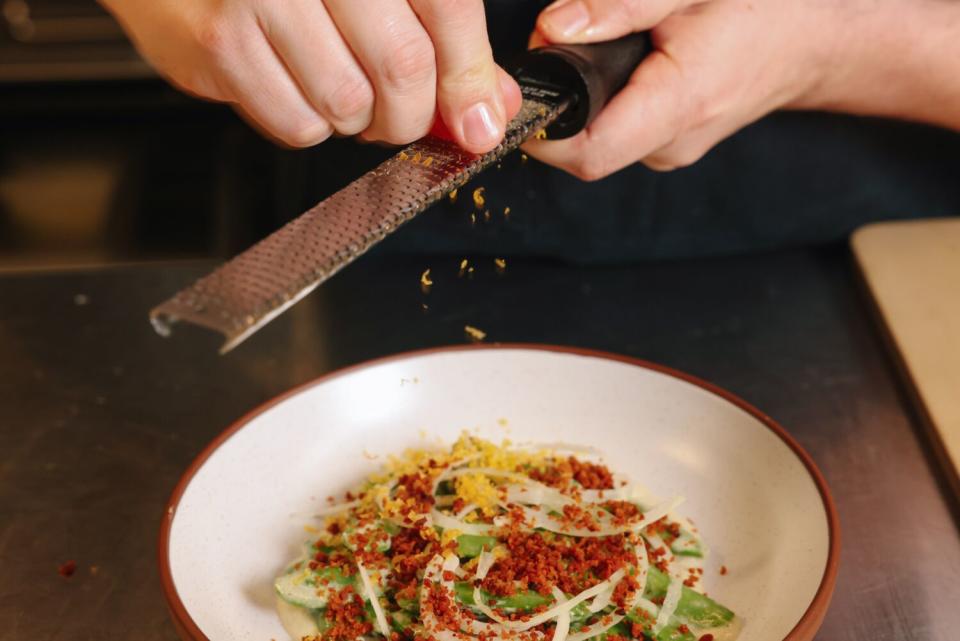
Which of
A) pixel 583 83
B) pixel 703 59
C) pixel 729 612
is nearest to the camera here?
pixel 729 612

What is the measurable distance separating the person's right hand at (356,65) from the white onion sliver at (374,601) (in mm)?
366

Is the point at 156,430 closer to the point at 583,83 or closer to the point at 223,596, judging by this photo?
the point at 223,596

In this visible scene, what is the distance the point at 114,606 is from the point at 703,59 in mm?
826

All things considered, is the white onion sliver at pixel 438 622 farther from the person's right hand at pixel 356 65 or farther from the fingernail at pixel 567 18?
the fingernail at pixel 567 18

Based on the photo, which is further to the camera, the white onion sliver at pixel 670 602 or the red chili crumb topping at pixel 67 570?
the red chili crumb topping at pixel 67 570

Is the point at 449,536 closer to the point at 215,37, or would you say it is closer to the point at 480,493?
the point at 480,493

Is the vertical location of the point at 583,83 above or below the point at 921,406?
above

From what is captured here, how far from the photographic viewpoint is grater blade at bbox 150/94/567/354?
67 cm

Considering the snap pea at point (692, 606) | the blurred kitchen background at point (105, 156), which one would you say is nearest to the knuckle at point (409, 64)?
the snap pea at point (692, 606)

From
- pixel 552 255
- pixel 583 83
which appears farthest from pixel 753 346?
pixel 583 83

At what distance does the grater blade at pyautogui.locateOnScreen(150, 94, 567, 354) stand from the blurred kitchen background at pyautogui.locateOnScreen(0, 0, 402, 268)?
4.73 ft

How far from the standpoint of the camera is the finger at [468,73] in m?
0.83

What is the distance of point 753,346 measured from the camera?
52.9 inches

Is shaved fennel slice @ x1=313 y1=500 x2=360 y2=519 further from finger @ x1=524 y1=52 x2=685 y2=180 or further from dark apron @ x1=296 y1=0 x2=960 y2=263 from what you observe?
dark apron @ x1=296 y1=0 x2=960 y2=263
